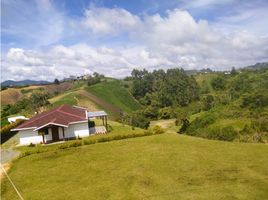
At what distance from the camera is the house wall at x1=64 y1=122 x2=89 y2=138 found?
124 ft

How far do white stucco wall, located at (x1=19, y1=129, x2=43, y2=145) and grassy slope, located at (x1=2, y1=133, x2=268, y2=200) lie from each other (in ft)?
26.1

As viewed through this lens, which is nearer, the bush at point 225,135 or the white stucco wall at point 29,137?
the white stucco wall at point 29,137

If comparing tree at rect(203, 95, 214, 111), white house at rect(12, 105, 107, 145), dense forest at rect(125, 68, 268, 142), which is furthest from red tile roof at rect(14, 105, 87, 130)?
tree at rect(203, 95, 214, 111)

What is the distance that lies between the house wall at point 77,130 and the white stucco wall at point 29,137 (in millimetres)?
3599

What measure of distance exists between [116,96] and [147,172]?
88.7 metres

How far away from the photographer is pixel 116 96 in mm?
110062

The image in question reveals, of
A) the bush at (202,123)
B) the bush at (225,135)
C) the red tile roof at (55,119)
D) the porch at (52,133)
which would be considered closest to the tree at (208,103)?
the bush at (202,123)

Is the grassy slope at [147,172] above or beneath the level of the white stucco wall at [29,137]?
beneath

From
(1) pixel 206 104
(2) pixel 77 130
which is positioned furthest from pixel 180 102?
(2) pixel 77 130

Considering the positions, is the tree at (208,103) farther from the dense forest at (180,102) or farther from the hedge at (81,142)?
the hedge at (81,142)

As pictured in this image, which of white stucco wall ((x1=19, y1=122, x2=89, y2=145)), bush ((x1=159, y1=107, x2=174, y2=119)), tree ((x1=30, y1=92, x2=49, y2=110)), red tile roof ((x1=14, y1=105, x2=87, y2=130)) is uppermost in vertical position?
tree ((x1=30, y1=92, x2=49, y2=110))

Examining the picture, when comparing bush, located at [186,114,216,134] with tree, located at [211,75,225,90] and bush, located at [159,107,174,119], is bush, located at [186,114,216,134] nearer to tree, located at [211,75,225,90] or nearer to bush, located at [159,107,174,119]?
bush, located at [159,107,174,119]

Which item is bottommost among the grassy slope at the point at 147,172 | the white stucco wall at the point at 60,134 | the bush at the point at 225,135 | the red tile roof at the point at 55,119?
the bush at the point at 225,135

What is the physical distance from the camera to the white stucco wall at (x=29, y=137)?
37.0 meters
